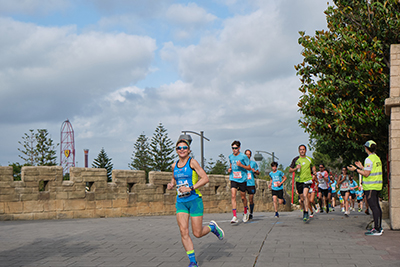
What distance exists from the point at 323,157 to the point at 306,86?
4088cm

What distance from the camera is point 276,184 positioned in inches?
535

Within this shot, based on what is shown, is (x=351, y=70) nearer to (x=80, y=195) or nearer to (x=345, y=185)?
(x=345, y=185)

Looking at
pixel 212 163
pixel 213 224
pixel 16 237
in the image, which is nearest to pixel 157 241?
pixel 213 224

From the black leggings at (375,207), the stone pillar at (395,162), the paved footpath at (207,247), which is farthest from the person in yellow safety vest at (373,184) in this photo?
the stone pillar at (395,162)

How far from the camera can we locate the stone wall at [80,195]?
12.3 metres

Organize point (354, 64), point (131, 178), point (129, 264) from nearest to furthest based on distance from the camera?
point (129, 264)
point (354, 64)
point (131, 178)

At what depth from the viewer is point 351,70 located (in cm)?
1281

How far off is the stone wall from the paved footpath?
2904 millimetres

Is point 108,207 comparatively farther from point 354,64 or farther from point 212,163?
point 212,163

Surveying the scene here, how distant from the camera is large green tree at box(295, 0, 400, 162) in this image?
1227 cm

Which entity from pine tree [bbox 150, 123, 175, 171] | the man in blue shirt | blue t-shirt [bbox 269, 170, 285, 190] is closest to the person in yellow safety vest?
the man in blue shirt

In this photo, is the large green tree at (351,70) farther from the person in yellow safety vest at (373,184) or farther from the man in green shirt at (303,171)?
the person in yellow safety vest at (373,184)

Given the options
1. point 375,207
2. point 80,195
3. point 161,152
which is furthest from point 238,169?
point 161,152

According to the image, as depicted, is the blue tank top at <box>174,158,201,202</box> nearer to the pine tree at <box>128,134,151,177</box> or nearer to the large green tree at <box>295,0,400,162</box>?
the large green tree at <box>295,0,400,162</box>
